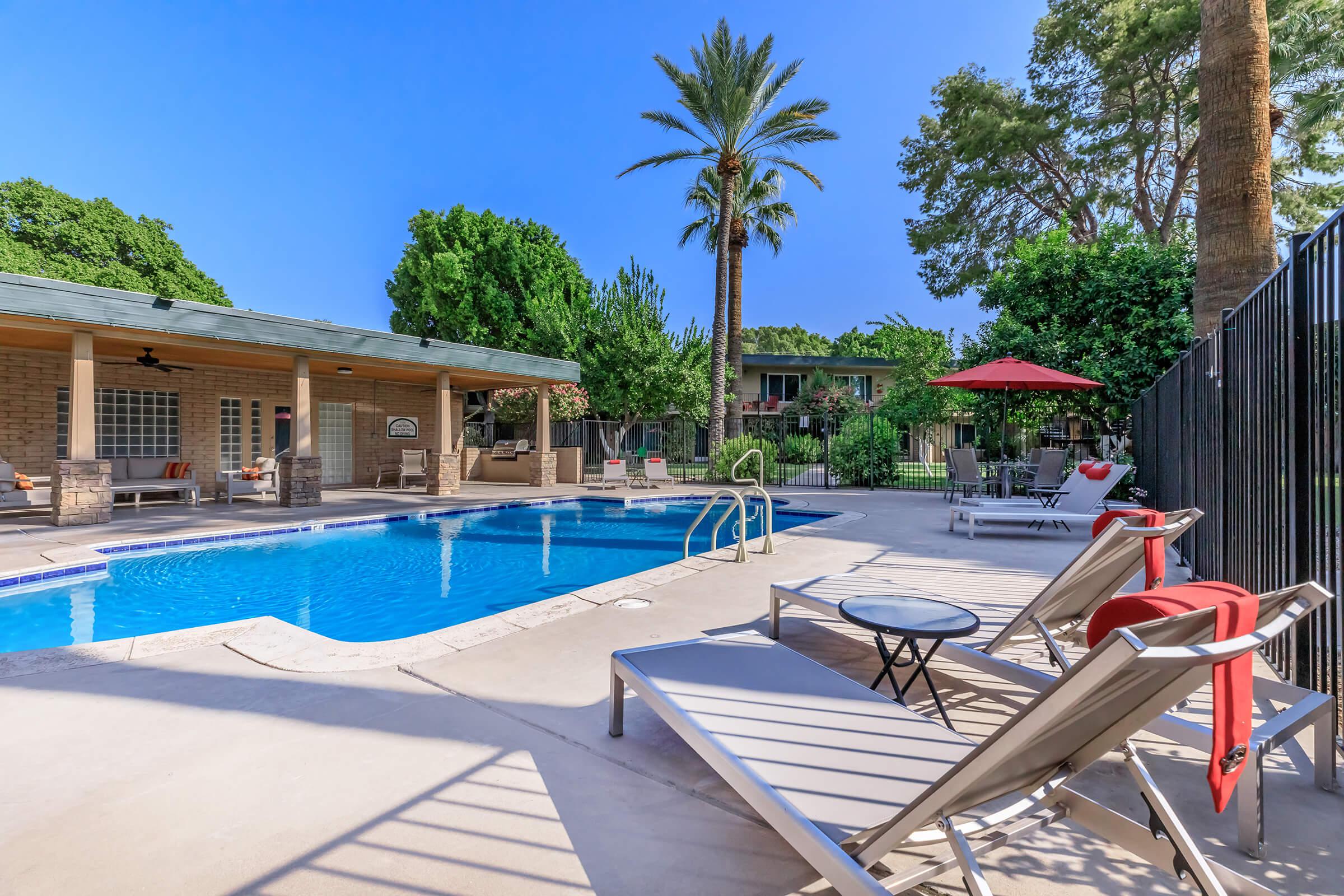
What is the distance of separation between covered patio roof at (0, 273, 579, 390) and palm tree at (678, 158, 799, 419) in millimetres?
5812

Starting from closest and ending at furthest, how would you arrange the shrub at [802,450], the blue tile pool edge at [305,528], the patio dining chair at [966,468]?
the blue tile pool edge at [305,528] → the patio dining chair at [966,468] → the shrub at [802,450]

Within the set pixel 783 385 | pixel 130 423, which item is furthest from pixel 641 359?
pixel 130 423

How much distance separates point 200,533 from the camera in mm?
8156

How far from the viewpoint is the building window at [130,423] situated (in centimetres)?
1144

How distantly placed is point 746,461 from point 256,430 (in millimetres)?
11428

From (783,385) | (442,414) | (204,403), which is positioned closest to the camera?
(204,403)

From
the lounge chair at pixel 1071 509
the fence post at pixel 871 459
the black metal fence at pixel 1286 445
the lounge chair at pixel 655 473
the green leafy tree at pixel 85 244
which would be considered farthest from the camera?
the green leafy tree at pixel 85 244

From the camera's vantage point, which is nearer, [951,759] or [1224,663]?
[1224,663]

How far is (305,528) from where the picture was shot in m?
8.97

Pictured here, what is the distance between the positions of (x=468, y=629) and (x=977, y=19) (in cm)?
2157

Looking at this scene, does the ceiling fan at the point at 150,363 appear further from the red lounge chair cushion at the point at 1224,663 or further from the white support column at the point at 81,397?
the red lounge chair cushion at the point at 1224,663

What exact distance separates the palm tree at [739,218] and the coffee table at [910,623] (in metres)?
15.7

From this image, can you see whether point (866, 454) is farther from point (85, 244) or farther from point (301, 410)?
point (85, 244)

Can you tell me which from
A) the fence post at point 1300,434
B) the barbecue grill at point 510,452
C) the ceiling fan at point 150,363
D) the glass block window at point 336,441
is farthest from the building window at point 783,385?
the fence post at point 1300,434
